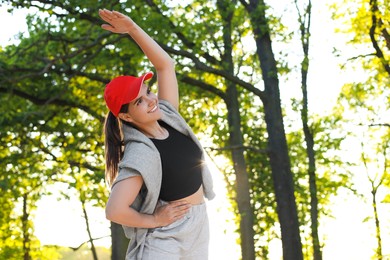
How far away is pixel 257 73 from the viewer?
22531 millimetres

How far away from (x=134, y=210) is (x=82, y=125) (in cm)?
1702

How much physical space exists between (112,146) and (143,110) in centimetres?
26

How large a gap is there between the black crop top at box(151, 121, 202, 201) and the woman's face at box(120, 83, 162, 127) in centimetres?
12

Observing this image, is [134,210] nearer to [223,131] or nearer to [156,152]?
[156,152]

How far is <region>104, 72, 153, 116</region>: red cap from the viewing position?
3961 mm

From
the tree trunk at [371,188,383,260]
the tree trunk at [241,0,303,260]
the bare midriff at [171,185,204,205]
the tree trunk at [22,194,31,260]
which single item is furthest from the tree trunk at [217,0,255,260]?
the bare midriff at [171,185,204,205]

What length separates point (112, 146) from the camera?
407 centimetres

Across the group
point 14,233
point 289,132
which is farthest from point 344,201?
point 14,233

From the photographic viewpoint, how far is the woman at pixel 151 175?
12.6ft

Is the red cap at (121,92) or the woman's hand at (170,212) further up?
the red cap at (121,92)

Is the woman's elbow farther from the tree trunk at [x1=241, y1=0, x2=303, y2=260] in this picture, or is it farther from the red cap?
the tree trunk at [x1=241, y1=0, x2=303, y2=260]

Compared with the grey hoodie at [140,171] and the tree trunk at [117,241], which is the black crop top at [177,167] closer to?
the grey hoodie at [140,171]

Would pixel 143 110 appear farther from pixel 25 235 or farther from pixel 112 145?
pixel 25 235

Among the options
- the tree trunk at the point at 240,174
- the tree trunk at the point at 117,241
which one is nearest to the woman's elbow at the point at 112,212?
the tree trunk at the point at 240,174
